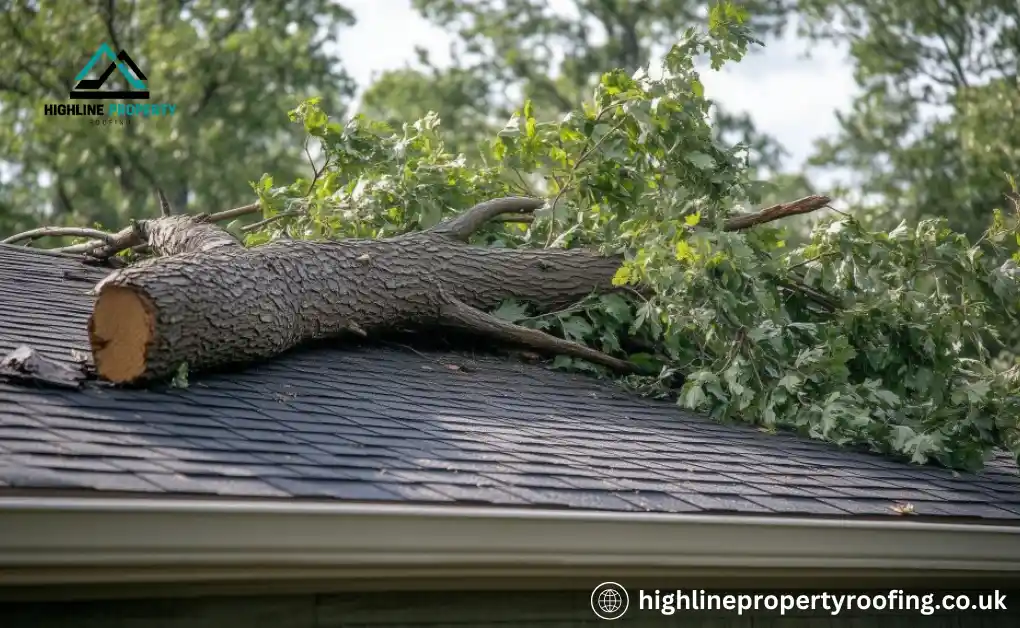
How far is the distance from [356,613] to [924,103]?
22.6 metres

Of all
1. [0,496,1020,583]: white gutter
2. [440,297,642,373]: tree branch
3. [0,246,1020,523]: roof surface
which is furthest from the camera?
[440,297,642,373]: tree branch

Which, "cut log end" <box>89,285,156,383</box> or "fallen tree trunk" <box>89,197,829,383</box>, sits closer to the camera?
"cut log end" <box>89,285,156,383</box>

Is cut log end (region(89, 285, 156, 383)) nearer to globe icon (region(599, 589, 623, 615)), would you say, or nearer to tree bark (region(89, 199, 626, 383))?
tree bark (region(89, 199, 626, 383))

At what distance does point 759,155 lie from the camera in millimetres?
28500

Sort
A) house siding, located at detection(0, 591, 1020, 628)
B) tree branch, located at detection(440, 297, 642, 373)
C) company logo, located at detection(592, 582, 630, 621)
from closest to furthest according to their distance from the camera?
house siding, located at detection(0, 591, 1020, 628), company logo, located at detection(592, 582, 630, 621), tree branch, located at detection(440, 297, 642, 373)

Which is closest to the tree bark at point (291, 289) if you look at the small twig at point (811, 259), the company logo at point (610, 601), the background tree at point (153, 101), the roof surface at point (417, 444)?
the roof surface at point (417, 444)

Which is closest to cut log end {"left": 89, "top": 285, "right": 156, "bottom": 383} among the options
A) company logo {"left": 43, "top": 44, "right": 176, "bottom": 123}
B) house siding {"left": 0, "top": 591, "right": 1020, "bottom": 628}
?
house siding {"left": 0, "top": 591, "right": 1020, "bottom": 628}

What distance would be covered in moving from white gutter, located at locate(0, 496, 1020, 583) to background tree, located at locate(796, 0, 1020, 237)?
17242mm

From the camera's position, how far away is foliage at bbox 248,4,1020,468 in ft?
17.0

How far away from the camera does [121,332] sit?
3924 mm

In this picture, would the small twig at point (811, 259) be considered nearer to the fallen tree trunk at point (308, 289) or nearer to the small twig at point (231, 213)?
the fallen tree trunk at point (308, 289)

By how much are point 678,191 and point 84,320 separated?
297cm

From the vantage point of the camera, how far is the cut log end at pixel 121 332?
12.4 feet

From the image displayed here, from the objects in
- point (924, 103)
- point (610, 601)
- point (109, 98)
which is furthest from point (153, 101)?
point (610, 601)
